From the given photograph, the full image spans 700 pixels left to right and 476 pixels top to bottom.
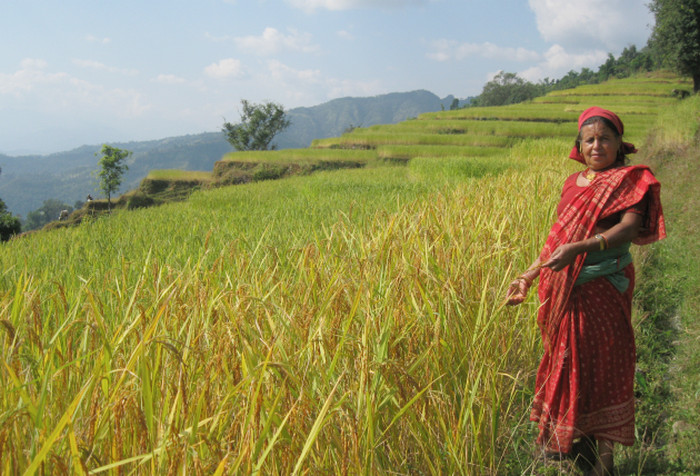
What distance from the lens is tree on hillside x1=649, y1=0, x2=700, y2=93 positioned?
20.5m

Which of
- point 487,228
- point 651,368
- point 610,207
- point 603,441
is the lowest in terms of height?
point 651,368

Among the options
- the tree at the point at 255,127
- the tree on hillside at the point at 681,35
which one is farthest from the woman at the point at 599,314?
the tree at the point at 255,127

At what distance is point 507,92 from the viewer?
226 ft

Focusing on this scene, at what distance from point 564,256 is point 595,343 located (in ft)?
1.27

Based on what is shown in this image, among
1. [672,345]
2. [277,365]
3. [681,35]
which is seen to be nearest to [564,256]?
[277,365]

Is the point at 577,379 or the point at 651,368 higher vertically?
the point at 577,379

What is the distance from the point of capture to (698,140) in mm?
7801

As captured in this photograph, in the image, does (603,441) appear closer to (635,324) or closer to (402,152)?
(635,324)

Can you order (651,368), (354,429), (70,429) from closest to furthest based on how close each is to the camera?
(70,429) < (354,429) < (651,368)

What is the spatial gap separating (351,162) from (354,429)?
15668 mm

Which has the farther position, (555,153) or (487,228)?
(555,153)

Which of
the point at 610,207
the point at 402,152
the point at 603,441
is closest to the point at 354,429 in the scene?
the point at 603,441

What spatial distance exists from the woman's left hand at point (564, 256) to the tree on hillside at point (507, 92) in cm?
6829

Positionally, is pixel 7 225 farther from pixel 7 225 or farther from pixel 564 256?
pixel 564 256
